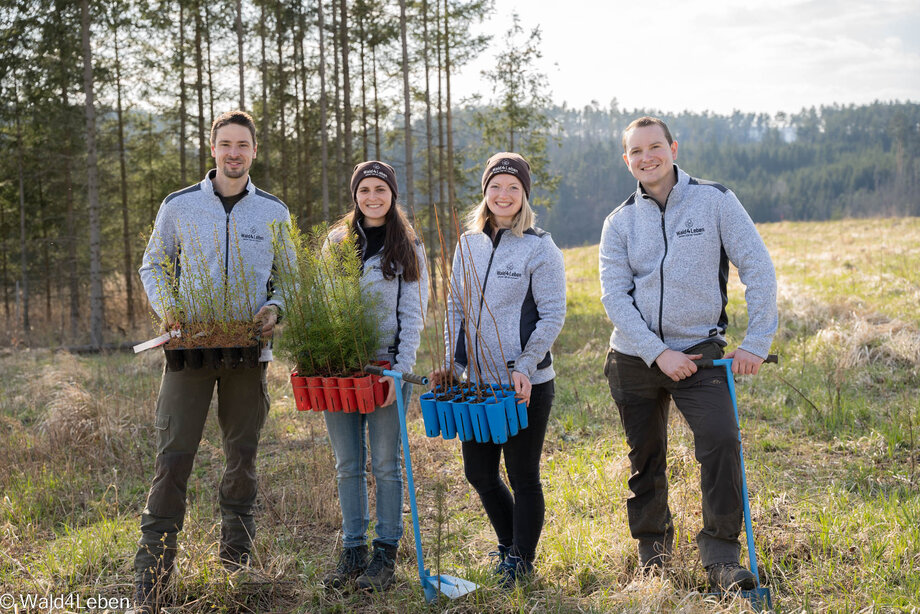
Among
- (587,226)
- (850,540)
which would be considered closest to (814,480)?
(850,540)

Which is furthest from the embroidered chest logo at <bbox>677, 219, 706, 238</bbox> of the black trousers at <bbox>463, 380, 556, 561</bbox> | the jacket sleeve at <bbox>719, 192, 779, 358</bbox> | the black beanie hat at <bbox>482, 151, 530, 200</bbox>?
the black trousers at <bbox>463, 380, 556, 561</bbox>

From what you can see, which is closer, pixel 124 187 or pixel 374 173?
pixel 374 173

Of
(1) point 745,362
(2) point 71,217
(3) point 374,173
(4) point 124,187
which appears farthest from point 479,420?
(4) point 124,187

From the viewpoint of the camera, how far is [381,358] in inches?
122

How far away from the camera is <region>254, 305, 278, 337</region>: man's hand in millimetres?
2951

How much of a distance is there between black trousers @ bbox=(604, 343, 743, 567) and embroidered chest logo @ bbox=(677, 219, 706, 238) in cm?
49

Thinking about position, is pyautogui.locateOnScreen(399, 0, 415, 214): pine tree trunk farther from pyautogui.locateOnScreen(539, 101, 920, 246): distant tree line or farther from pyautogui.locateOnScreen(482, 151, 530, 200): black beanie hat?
pyautogui.locateOnScreen(539, 101, 920, 246): distant tree line

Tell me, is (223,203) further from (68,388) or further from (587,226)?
Result: (587,226)

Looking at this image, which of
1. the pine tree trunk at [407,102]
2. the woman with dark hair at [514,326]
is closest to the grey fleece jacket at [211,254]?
the woman with dark hair at [514,326]

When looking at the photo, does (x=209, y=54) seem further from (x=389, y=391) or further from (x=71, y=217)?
(x=389, y=391)

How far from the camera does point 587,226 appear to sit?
82.3 meters

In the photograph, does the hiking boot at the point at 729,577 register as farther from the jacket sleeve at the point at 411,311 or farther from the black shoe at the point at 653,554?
the jacket sleeve at the point at 411,311

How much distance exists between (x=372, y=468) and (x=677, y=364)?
4.83 feet

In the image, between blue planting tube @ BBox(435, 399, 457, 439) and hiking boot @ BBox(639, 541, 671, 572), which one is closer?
blue planting tube @ BBox(435, 399, 457, 439)
